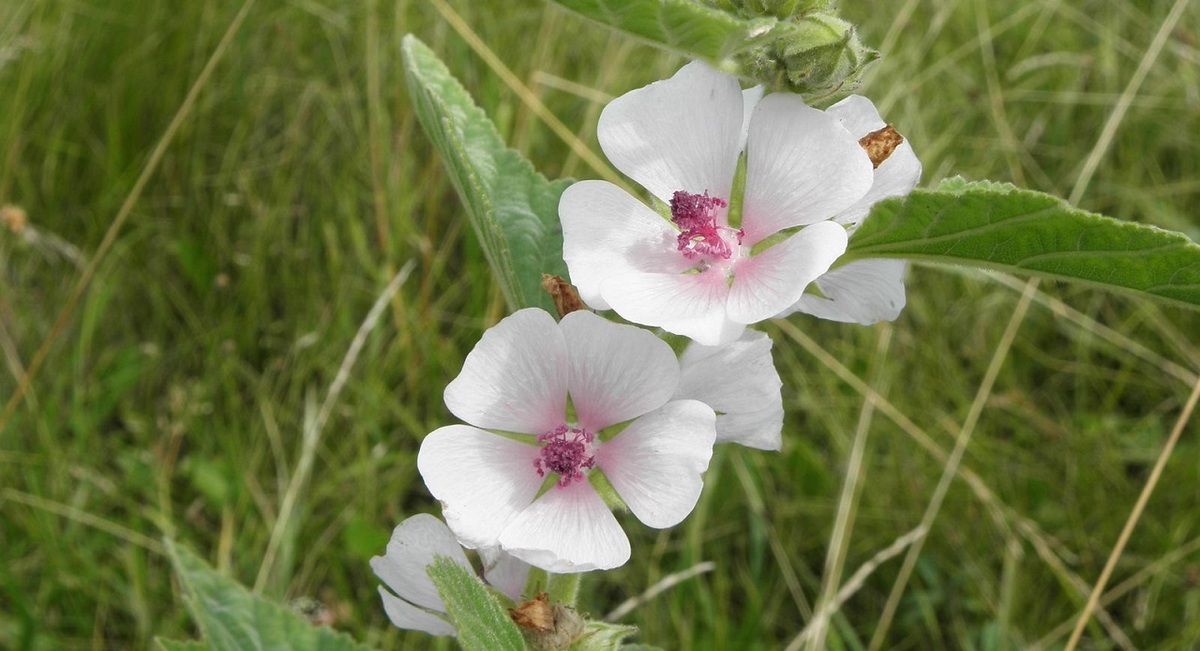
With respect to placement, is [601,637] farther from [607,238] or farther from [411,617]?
[607,238]

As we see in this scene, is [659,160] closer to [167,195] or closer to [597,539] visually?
[597,539]

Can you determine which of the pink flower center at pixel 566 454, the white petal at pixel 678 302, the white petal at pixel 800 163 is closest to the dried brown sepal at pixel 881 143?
the white petal at pixel 800 163

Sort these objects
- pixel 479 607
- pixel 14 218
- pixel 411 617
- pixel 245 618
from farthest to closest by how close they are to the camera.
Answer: pixel 14 218 < pixel 245 618 < pixel 411 617 < pixel 479 607

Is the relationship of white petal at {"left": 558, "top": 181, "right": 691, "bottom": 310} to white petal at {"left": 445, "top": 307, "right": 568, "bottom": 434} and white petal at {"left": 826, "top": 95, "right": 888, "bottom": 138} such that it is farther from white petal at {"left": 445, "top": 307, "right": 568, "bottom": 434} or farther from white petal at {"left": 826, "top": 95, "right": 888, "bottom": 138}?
white petal at {"left": 826, "top": 95, "right": 888, "bottom": 138}

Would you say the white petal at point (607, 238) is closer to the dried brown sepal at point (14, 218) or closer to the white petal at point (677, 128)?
the white petal at point (677, 128)

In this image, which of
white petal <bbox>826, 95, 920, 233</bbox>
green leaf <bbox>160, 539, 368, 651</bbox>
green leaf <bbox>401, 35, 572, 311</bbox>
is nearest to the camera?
white petal <bbox>826, 95, 920, 233</bbox>

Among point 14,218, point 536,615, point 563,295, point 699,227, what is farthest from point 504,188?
point 14,218

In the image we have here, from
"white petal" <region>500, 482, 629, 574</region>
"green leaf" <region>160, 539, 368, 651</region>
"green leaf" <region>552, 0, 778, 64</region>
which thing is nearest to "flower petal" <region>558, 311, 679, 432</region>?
"white petal" <region>500, 482, 629, 574</region>
